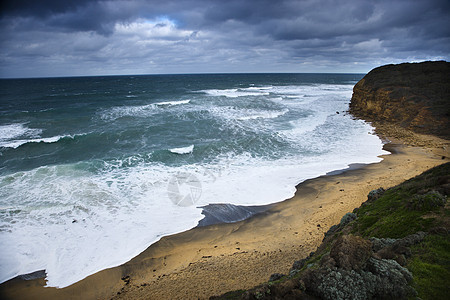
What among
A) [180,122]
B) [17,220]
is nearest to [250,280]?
[17,220]

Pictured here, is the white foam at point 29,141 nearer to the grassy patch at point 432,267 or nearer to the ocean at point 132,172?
the ocean at point 132,172

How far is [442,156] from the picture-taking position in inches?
623

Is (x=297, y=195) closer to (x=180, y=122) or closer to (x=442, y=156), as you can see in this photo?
(x=442, y=156)

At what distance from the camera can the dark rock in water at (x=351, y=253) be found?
4.05 metres

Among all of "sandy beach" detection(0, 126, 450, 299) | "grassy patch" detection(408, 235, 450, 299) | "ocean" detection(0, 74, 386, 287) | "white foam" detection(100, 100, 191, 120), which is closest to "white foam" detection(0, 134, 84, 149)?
"ocean" detection(0, 74, 386, 287)

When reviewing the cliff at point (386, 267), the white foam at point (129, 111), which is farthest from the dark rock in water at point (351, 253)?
the white foam at point (129, 111)

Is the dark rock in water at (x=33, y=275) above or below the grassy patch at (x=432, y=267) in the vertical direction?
below

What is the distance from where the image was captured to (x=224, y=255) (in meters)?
7.83

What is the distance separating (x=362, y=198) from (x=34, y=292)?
12327mm

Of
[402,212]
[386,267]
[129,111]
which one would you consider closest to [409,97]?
[402,212]

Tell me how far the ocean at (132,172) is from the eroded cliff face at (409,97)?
11.2 ft

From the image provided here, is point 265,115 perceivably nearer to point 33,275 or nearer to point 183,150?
→ point 183,150

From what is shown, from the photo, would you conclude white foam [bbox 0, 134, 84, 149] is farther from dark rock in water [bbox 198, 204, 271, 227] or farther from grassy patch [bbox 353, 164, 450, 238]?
grassy patch [bbox 353, 164, 450, 238]

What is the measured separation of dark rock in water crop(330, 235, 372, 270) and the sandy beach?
2781 mm
